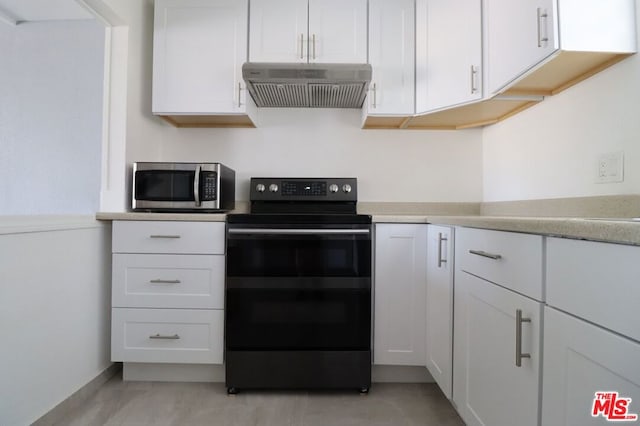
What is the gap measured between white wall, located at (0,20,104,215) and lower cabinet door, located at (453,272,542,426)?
1.85 meters

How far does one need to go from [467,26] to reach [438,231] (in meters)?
1.07

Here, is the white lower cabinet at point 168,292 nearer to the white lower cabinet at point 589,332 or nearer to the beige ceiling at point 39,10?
the beige ceiling at point 39,10

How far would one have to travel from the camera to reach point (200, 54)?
2000mm

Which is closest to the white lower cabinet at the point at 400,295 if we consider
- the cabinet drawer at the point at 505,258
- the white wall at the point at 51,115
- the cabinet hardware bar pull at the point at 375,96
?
the cabinet drawer at the point at 505,258

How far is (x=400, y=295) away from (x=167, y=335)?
118cm

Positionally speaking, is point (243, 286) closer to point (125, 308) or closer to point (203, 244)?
point (203, 244)

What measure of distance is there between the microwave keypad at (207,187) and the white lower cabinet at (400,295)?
37.0 inches

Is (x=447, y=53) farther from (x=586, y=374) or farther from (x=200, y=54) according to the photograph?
(x=586, y=374)

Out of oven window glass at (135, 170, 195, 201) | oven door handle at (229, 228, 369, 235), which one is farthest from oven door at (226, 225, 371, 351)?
oven window glass at (135, 170, 195, 201)

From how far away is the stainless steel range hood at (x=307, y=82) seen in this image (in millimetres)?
1812

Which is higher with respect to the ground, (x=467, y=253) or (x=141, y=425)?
(x=467, y=253)

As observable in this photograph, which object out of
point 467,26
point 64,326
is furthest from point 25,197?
point 467,26

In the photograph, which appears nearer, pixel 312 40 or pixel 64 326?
pixel 64 326

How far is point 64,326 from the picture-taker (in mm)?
1498
